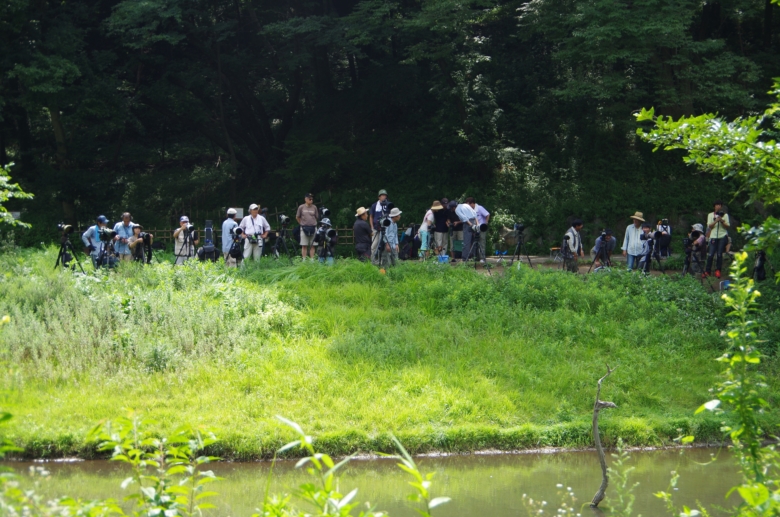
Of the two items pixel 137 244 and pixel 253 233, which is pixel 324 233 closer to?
pixel 253 233

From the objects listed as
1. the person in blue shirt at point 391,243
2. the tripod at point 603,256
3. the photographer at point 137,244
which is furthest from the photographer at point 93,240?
the tripod at point 603,256

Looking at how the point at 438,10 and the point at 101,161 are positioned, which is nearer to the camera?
the point at 438,10

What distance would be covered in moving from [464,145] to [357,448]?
17.2m

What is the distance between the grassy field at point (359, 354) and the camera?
33.6 feet

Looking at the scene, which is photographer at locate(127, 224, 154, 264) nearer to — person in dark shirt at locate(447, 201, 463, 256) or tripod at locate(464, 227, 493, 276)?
person in dark shirt at locate(447, 201, 463, 256)

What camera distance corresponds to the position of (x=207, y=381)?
11.1 m

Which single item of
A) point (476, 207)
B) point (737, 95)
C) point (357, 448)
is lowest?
point (357, 448)

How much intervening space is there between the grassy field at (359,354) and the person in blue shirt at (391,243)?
629mm

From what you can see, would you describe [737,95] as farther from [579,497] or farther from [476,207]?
[579,497]

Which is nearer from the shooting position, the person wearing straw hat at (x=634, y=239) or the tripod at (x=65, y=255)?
the tripod at (x=65, y=255)

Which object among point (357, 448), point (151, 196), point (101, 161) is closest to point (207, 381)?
point (357, 448)

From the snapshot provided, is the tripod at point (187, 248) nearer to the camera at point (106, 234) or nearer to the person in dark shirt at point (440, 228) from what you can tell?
the camera at point (106, 234)

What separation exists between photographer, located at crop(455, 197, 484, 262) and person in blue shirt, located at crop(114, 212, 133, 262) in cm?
675

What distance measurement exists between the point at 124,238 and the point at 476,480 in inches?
404
